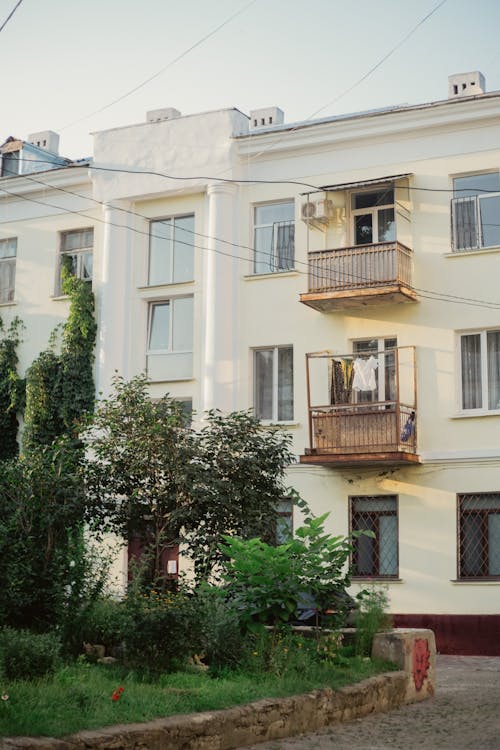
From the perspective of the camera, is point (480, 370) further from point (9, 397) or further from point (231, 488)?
point (9, 397)

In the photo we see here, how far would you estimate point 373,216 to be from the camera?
25.2 meters

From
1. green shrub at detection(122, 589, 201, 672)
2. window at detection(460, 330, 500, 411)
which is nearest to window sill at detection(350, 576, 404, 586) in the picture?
window at detection(460, 330, 500, 411)

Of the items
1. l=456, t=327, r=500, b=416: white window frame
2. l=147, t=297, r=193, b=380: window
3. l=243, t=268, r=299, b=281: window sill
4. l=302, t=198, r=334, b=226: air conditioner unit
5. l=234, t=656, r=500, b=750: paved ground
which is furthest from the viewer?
l=147, t=297, r=193, b=380: window

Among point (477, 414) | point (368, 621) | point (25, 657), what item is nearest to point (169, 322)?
point (477, 414)

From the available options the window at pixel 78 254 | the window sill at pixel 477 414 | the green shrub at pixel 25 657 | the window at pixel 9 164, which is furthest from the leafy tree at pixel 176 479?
the window at pixel 9 164

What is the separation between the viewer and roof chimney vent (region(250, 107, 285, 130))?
93.7 feet

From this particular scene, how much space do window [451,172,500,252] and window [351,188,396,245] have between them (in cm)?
146

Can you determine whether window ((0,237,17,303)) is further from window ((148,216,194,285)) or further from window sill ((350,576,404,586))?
window sill ((350,576,404,586))

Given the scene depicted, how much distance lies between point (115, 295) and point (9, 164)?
6559 millimetres

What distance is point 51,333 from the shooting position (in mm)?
28344

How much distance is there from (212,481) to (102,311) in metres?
12.1

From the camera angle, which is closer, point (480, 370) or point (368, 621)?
point (368, 621)

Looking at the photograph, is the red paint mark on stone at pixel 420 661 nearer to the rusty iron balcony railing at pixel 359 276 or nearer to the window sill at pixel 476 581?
the window sill at pixel 476 581

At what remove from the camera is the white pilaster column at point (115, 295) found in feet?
89.5
